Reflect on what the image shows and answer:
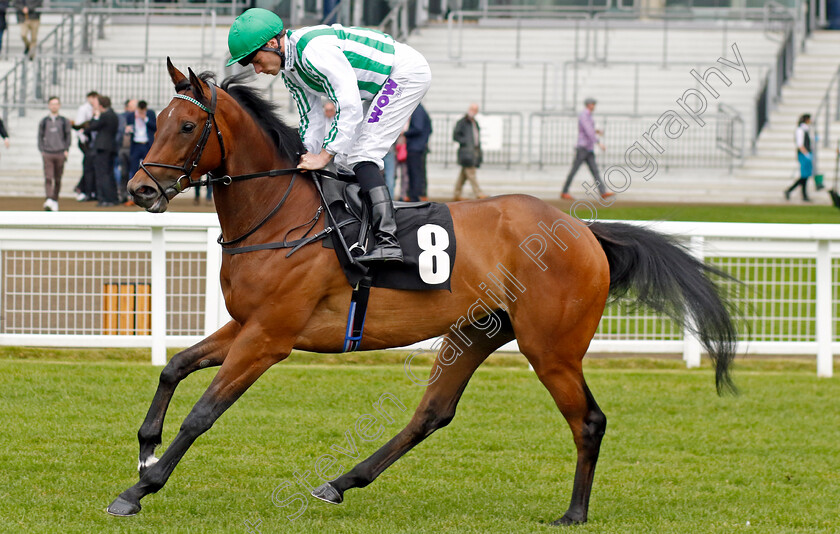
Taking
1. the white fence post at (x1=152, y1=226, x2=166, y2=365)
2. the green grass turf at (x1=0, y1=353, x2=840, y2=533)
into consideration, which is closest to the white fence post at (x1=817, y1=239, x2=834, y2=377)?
the green grass turf at (x1=0, y1=353, x2=840, y2=533)

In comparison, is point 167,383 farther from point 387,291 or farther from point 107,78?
point 107,78

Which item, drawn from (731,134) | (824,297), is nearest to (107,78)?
(731,134)

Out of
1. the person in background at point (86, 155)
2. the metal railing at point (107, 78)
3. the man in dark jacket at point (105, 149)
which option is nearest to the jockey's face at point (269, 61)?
the man in dark jacket at point (105, 149)

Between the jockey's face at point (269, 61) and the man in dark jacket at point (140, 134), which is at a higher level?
the jockey's face at point (269, 61)

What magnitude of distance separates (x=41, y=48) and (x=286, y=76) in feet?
61.8

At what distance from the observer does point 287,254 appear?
15.0 feet

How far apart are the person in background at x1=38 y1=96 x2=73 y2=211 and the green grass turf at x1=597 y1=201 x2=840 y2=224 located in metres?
7.27

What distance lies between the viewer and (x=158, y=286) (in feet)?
24.0

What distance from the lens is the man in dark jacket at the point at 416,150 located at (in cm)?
1454

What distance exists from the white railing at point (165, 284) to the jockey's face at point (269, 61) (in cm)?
281

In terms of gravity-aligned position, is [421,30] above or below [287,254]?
above

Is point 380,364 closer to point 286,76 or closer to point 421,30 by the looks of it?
point 286,76

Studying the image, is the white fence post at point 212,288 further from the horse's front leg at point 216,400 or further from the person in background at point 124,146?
the person in background at point 124,146

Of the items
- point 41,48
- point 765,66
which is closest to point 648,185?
point 765,66
